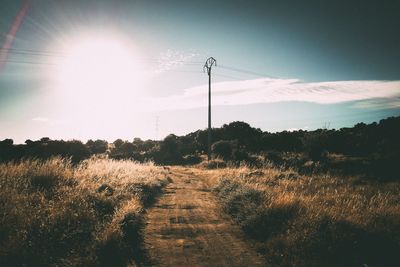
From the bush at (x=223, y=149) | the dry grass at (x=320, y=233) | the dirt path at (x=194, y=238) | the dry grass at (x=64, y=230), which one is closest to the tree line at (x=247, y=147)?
the bush at (x=223, y=149)

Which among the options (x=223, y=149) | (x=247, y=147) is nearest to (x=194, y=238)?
(x=223, y=149)

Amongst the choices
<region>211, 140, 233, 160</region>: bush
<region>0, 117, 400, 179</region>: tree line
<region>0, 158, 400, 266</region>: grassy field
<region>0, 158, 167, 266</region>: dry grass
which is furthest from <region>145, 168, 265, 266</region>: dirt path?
<region>211, 140, 233, 160</region>: bush

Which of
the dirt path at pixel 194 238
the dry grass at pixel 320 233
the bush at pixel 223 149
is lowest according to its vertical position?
the dirt path at pixel 194 238

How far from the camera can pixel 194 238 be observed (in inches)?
309

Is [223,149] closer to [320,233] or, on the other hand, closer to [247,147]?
[247,147]

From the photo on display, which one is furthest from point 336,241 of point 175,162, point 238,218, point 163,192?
point 175,162

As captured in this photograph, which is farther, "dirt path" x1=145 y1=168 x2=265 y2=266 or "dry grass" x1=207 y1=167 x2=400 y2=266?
"dirt path" x1=145 y1=168 x2=265 y2=266

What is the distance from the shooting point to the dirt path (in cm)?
644

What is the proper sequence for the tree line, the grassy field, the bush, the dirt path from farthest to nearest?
1. the bush
2. the tree line
3. the dirt path
4. the grassy field

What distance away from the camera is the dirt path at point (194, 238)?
21.1 ft

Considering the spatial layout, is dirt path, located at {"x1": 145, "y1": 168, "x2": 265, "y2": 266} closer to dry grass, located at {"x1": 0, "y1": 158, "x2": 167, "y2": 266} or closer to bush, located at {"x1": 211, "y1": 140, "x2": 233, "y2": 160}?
dry grass, located at {"x1": 0, "y1": 158, "x2": 167, "y2": 266}

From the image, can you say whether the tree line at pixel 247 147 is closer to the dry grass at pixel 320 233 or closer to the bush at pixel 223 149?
the bush at pixel 223 149

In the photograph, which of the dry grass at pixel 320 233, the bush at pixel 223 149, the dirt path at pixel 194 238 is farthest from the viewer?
the bush at pixel 223 149

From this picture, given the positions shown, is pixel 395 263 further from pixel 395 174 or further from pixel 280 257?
pixel 395 174
